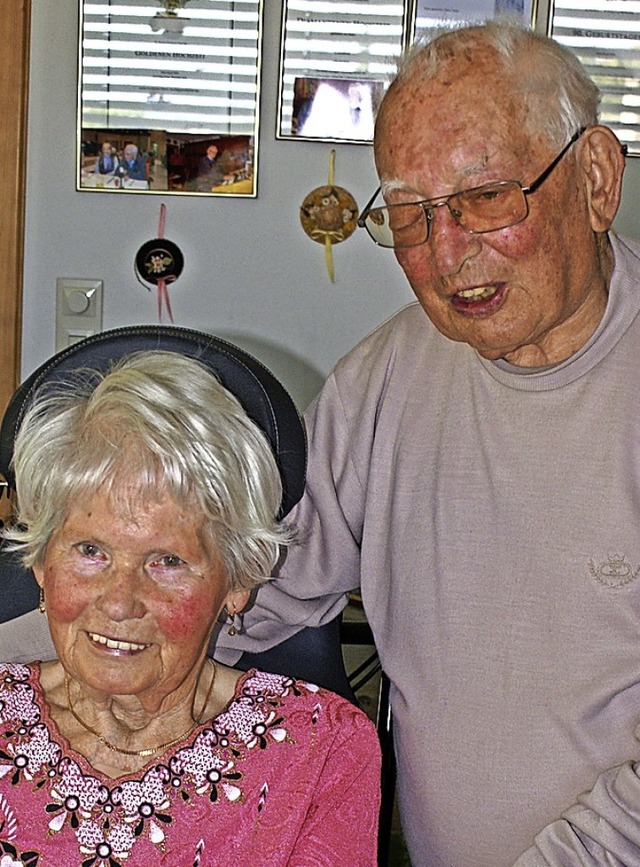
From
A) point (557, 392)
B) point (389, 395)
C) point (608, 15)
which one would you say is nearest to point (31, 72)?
point (608, 15)

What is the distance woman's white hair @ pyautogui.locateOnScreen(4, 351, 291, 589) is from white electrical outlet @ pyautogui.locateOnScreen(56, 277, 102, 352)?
→ 5.08 feet

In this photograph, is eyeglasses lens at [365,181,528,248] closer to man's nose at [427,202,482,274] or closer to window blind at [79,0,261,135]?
man's nose at [427,202,482,274]

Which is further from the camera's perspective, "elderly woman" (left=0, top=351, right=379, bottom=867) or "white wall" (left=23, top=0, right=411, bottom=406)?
"white wall" (left=23, top=0, right=411, bottom=406)

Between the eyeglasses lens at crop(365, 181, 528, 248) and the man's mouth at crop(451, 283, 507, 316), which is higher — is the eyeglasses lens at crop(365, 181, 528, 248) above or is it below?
above

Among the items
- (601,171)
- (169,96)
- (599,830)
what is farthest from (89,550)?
(169,96)

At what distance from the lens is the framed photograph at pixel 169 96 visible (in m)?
3.01

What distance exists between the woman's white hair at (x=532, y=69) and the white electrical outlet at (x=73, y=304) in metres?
1.60

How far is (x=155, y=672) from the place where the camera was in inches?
60.1

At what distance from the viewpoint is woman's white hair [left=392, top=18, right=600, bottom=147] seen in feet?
5.07

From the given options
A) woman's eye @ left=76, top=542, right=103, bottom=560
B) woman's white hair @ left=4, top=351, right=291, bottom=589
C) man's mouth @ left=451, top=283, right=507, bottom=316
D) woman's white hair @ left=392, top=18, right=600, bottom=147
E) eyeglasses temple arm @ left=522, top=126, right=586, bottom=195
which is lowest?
woman's eye @ left=76, top=542, right=103, bottom=560

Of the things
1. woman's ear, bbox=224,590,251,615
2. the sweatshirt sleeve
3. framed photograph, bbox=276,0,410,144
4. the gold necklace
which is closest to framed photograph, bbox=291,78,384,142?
framed photograph, bbox=276,0,410,144

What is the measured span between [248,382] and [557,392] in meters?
0.40

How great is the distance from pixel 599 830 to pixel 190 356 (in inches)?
29.7

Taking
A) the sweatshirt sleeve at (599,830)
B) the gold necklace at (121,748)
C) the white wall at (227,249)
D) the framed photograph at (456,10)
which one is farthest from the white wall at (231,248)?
the sweatshirt sleeve at (599,830)
